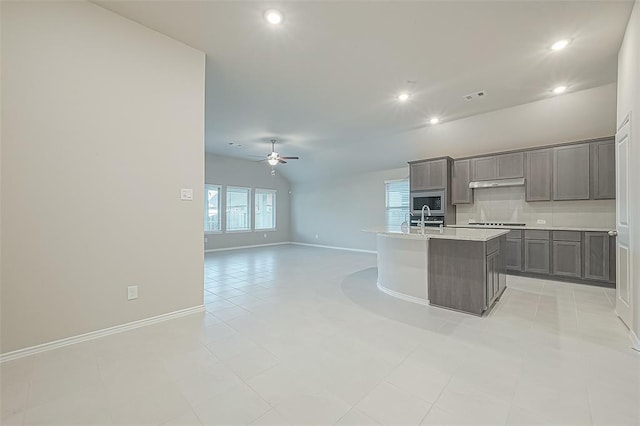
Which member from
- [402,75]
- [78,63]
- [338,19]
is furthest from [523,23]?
[78,63]

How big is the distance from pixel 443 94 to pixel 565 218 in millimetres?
3146

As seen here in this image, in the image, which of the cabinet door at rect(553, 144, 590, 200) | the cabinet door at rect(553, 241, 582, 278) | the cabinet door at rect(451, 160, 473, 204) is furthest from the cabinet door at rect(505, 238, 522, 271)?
the cabinet door at rect(451, 160, 473, 204)

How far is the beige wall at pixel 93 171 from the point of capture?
216 centimetres

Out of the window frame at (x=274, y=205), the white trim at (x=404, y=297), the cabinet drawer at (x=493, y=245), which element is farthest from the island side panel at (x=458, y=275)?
the window frame at (x=274, y=205)

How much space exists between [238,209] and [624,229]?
28.8ft

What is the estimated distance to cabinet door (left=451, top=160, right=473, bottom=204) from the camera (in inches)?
221

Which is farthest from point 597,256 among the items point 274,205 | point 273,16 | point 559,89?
point 274,205

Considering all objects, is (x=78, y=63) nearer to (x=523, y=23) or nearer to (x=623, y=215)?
(x=523, y=23)

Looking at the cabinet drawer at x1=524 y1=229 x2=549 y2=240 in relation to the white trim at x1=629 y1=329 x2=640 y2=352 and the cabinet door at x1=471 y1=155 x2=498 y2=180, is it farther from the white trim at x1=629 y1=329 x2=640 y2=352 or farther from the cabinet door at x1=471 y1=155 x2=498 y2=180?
the white trim at x1=629 y1=329 x2=640 y2=352

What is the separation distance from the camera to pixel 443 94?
420 cm

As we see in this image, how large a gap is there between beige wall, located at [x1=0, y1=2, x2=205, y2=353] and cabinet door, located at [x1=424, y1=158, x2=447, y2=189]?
185 inches

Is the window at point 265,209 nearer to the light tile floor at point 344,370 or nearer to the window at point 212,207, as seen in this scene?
the window at point 212,207

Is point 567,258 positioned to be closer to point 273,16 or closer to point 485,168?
point 485,168

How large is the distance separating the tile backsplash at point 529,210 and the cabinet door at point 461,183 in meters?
0.25
